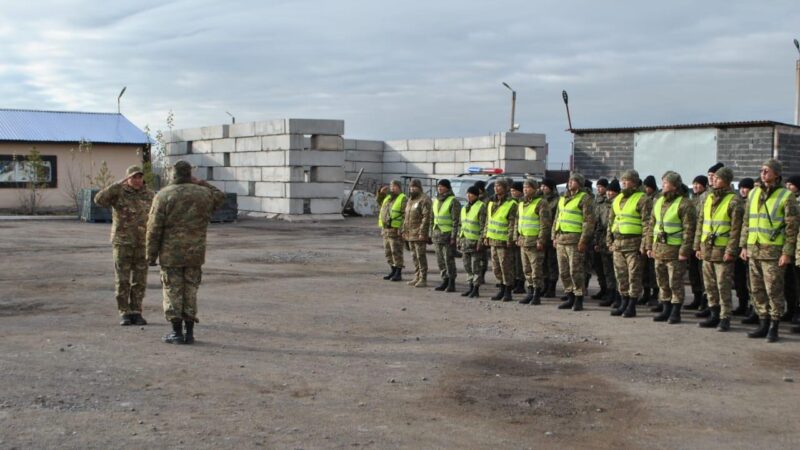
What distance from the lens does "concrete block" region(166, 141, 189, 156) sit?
35.9m

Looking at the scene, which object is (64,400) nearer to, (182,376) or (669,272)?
(182,376)

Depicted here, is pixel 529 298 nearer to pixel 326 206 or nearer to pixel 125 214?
pixel 125 214

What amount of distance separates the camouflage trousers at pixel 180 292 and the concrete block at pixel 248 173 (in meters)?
22.9

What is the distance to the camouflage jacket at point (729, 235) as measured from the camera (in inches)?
382

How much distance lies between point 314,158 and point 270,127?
2.09 m

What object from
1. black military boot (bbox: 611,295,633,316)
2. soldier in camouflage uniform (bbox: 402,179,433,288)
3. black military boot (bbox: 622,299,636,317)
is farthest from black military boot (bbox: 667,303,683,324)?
soldier in camouflage uniform (bbox: 402,179,433,288)

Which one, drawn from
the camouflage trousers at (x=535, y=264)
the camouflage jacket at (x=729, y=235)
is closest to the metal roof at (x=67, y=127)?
the camouflage trousers at (x=535, y=264)

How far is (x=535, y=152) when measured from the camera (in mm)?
32156

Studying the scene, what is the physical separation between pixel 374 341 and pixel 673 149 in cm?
1585

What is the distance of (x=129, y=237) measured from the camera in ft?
31.1

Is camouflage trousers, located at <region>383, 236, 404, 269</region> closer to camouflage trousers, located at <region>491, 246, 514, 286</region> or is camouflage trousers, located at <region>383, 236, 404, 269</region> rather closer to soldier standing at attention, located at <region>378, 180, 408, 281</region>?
soldier standing at attention, located at <region>378, 180, 408, 281</region>

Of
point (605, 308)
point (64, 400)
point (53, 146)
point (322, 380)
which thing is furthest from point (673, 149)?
point (53, 146)

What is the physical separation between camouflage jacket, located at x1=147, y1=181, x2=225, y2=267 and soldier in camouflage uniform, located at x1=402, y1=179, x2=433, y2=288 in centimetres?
531

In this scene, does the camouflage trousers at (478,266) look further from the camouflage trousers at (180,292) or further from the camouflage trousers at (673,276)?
the camouflage trousers at (180,292)
